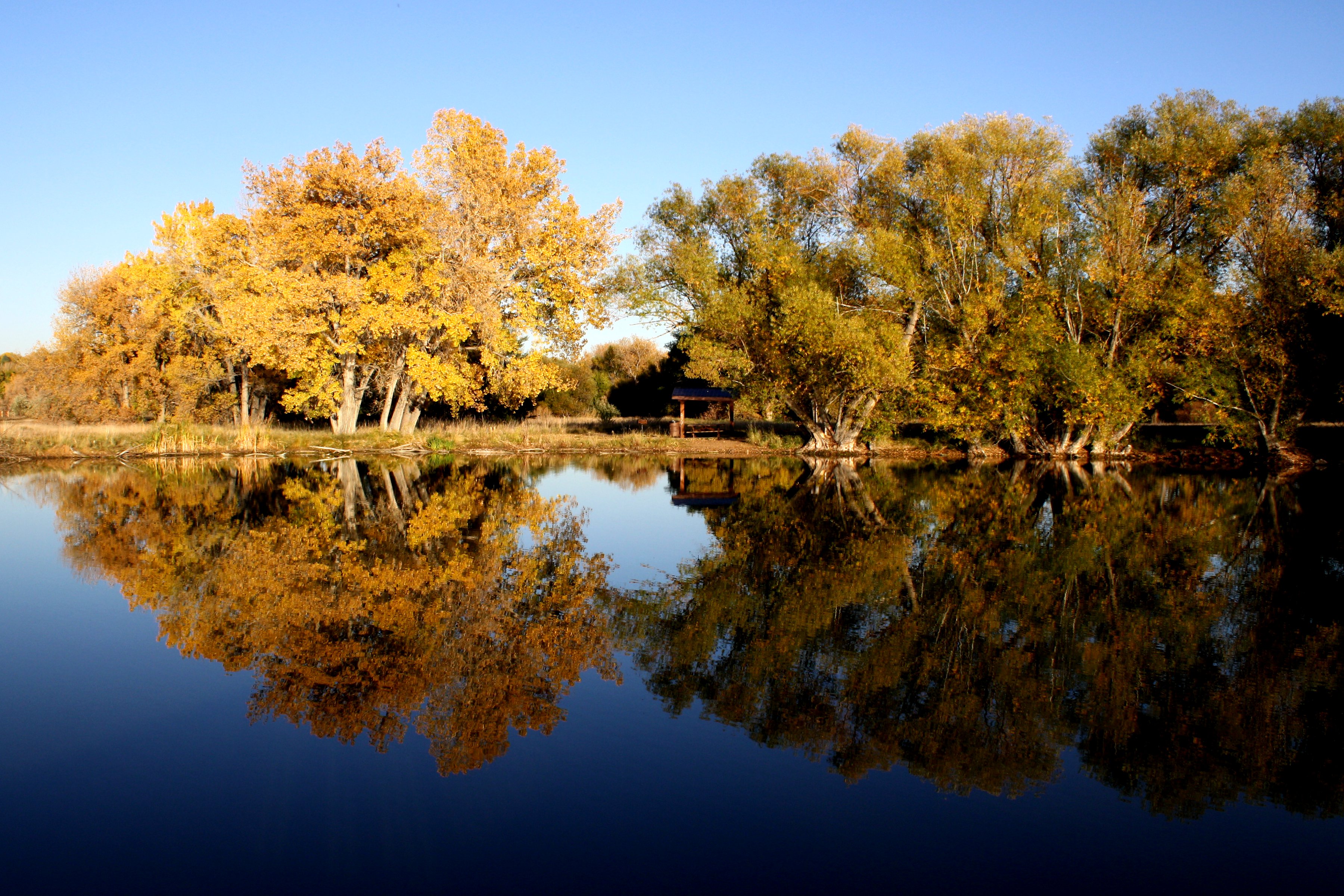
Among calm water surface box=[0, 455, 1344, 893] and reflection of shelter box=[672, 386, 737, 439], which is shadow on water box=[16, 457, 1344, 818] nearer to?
calm water surface box=[0, 455, 1344, 893]

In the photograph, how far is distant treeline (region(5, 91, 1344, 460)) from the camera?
30969mm

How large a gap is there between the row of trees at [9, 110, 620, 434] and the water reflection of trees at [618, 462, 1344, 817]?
2090cm

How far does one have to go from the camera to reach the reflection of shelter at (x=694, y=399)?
129 ft

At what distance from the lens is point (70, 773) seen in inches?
221

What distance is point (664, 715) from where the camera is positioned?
6.65m

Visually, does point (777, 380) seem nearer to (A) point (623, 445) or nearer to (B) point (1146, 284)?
(A) point (623, 445)

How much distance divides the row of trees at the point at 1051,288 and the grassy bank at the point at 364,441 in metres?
2.86

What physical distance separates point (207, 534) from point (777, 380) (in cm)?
2387

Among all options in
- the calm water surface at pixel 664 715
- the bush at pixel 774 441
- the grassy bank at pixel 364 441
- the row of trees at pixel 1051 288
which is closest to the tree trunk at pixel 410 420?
the grassy bank at pixel 364 441

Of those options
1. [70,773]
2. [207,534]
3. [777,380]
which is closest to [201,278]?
[777,380]

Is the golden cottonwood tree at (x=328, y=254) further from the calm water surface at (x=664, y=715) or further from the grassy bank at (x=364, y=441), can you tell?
the calm water surface at (x=664, y=715)

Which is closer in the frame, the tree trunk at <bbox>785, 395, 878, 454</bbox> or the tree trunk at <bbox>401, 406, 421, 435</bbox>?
the tree trunk at <bbox>785, 395, 878, 454</bbox>

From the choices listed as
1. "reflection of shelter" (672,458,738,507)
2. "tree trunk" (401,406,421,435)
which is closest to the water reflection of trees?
"reflection of shelter" (672,458,738,507)

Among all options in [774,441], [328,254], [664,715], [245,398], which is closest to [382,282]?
[328,254]
